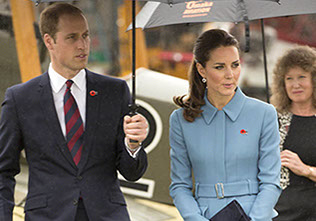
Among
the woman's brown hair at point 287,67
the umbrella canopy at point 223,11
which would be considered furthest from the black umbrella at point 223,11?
the woman's brown hair at point 287,67

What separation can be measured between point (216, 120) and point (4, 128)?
3.59ft

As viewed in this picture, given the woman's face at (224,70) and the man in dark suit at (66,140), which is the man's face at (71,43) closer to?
the man in dark suit at (66,140)

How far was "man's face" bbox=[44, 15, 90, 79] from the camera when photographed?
107 inches

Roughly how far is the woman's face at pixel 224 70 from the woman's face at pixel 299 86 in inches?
32.3

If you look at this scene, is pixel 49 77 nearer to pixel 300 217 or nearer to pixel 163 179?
pixel 300 217

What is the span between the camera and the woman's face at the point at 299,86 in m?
3.51

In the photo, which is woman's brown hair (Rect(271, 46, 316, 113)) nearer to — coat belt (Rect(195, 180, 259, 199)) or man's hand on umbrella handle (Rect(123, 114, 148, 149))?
coat belt (Rect(195, 180, 259, 199))

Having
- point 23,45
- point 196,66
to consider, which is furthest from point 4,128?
point 23,45

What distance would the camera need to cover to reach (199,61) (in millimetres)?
2910

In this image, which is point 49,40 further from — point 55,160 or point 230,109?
point 230,109

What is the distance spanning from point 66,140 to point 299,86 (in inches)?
64.4

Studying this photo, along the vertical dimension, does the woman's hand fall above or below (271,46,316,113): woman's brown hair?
below

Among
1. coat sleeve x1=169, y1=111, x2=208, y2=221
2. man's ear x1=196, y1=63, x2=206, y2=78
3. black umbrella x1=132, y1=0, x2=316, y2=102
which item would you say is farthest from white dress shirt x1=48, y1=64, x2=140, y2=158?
black umbrella x1=132, y1=0, x2=316, y2=102

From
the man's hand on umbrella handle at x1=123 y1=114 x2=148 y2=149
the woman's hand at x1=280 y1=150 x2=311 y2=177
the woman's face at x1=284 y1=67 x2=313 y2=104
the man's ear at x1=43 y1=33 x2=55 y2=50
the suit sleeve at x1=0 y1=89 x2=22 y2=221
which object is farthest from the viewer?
the woman's face at x1=284 y1=67 x2=313 y2=104
